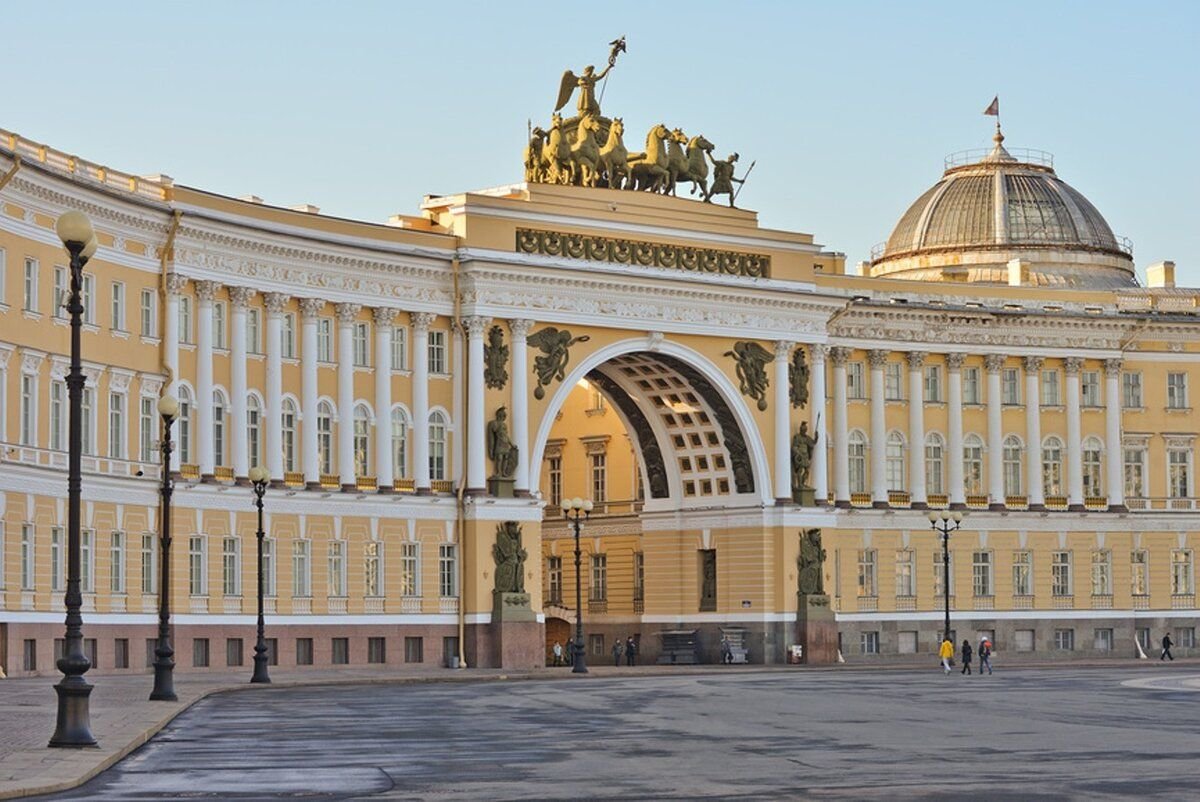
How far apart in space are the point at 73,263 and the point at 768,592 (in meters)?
58.8

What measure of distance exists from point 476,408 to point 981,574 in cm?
2549

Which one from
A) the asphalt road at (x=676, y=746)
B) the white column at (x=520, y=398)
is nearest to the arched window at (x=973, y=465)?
the white column at (x=520, y=398)

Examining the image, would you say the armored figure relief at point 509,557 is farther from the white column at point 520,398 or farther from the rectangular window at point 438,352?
the rectangular window at point 438,352

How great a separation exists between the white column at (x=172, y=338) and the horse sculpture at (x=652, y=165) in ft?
67.2

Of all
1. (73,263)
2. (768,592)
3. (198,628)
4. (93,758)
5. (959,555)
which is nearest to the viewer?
(93,758)

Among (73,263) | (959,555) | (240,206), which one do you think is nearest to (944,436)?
(959,555)

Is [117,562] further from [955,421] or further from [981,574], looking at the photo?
[981,574]

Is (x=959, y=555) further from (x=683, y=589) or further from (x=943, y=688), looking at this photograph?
(x=943, y=688)

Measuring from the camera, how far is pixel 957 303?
9500 cm

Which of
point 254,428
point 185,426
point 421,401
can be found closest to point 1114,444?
point 421,401

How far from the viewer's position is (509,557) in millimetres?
79250

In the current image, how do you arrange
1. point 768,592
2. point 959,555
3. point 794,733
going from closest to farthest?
point 794,733
point 768,592
point 959,555

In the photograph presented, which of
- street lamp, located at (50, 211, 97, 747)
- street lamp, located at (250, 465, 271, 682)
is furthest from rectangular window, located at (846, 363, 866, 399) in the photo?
street lamp, located at (50, 211, 97, 747)

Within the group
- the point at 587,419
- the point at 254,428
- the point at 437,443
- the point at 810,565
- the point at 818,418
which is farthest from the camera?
the point at 587,419
